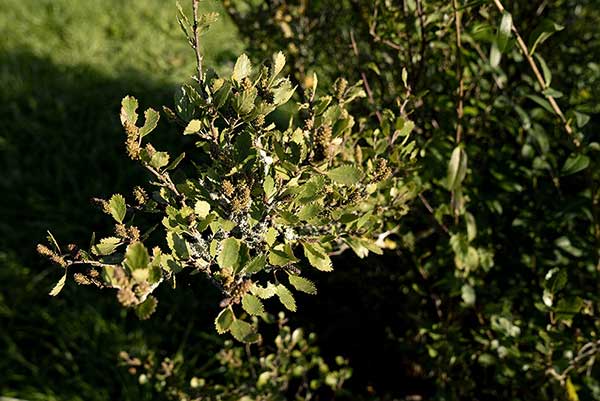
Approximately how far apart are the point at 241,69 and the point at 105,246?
34cm

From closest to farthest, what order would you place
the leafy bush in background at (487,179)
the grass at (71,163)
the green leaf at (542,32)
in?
1. the green leaf at (542,32)
2. the leafy bush in background at (487,179)
3. the grass at (71,163)

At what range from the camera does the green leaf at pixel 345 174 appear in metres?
0.89

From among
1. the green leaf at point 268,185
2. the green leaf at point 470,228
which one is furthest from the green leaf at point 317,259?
the green leaf at point 470,228

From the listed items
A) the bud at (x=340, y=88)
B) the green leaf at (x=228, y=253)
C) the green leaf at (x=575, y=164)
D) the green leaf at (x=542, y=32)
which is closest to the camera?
the green leaf at (x=228, y=253)

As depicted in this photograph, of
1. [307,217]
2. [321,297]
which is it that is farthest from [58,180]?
[307,217]

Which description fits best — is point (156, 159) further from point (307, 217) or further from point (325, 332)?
point (325, 332)

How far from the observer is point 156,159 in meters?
0.92

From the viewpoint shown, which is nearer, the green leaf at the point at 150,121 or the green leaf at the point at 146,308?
the green leaf at the point at 146,308

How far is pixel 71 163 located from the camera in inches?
128

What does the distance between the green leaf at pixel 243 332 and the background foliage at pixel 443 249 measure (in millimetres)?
315

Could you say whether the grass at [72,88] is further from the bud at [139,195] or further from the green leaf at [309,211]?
the green leaf at [309,211]

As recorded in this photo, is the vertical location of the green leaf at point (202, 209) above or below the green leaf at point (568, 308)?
above

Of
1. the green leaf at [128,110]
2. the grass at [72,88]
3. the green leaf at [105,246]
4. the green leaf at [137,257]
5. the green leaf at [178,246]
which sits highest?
the grass at [72,88]

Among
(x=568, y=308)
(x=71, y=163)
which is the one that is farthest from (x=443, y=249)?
(x=71, y=163)
